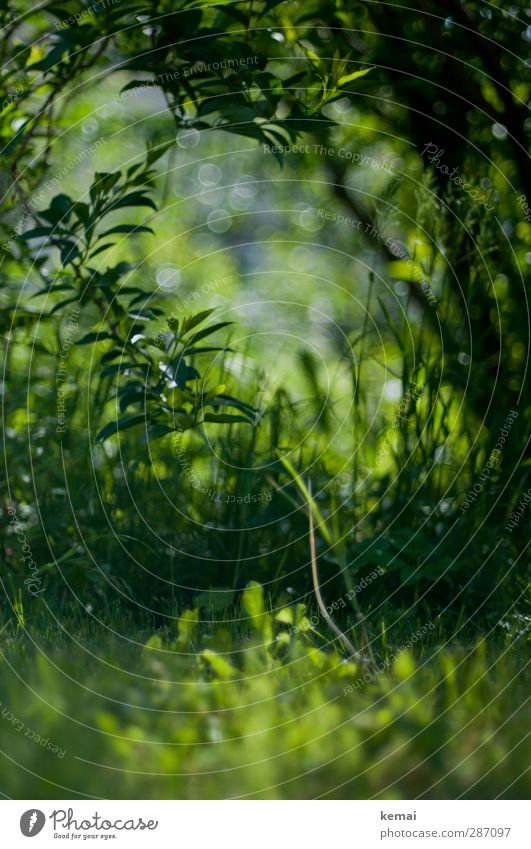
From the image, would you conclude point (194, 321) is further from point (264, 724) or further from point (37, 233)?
point (264, 724)

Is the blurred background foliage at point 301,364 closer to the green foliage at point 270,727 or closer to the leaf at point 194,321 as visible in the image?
the leaf at point 194,321

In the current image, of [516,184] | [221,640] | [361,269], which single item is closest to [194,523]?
[221,640]

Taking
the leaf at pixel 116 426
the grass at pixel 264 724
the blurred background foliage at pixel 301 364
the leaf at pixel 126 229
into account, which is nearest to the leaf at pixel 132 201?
the leaf at pixel 126 229

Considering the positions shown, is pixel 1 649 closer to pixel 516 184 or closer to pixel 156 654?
pixel 156 654

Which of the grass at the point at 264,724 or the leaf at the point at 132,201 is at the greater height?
the leaf at the point at 132,201

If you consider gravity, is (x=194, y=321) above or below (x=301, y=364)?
below

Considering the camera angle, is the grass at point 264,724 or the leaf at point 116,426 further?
the leaf at point 116,426

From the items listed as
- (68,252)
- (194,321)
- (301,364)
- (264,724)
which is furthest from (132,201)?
(264,724)

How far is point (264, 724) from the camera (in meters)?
1.24

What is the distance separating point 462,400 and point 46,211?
119 cm

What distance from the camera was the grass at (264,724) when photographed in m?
1.20

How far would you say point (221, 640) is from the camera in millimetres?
1586

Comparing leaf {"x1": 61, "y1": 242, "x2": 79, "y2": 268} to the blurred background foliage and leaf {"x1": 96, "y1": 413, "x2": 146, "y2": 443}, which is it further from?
leaf {"x1": 96, "y1": 413, "x2": 146, "y2": 443}
